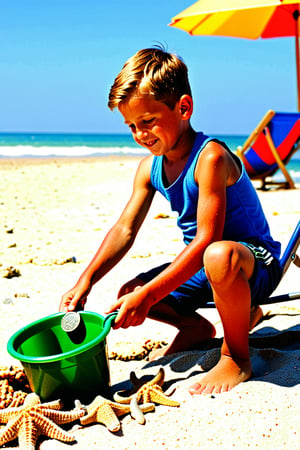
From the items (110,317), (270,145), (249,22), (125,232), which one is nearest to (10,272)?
(125,232)

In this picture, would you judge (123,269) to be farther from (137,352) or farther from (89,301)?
(137,352)

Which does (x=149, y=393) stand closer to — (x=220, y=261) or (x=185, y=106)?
(x=220, y=261)

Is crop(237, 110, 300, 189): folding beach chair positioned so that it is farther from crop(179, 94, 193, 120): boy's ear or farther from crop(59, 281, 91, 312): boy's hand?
crop(59, 281, 91, 312): boy's hand

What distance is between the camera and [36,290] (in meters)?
4.15

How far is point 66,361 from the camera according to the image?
2168 mm

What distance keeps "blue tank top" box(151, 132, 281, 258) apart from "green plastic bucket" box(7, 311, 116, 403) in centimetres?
67

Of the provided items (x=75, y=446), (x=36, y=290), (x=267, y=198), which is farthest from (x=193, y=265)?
(x=267, y=198)

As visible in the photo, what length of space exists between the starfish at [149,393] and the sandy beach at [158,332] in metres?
0.04

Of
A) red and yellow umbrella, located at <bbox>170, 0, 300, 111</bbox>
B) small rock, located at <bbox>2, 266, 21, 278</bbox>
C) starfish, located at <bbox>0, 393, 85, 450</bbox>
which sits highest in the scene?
red and yellow umbrella, located at <bbox>170, 0, 300, 111</bbox>

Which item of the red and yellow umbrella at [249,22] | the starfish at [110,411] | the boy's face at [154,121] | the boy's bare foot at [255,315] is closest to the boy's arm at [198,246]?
the boy's face at [154,121]

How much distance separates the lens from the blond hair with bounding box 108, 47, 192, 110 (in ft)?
8.08

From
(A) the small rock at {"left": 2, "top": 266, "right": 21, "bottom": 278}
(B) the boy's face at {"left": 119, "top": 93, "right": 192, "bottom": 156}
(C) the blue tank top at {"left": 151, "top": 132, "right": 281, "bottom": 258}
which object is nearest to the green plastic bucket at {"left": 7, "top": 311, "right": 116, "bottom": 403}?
(C) the blue tank top at {"left": 151, "top": 132, "right": 281, "bottom": 258}

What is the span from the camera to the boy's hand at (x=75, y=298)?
2.55 meters

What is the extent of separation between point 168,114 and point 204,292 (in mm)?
908
